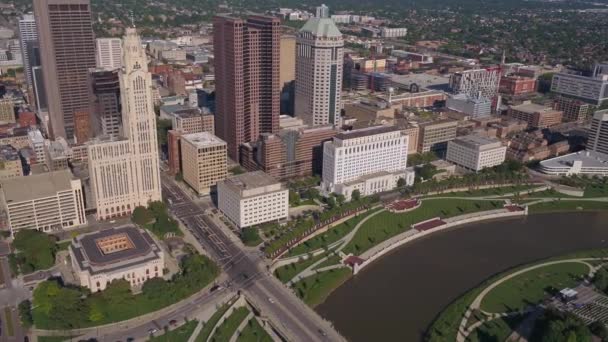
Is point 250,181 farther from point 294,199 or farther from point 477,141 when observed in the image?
point 477,141

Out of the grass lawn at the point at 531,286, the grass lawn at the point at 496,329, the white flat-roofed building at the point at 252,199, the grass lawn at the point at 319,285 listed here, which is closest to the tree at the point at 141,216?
the white flat-roofed building at the point at 252,199

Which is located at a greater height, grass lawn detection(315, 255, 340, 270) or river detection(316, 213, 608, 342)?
grass lawn detection(315, 255, 340, 270)

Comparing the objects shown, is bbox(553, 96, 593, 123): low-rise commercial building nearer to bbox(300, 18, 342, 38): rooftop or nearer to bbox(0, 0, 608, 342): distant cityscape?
bbox(0, 0, 608, 342): distant cityscape

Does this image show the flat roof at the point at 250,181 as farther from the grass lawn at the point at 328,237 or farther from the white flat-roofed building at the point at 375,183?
the white flat-roofed building at the point at 375,183

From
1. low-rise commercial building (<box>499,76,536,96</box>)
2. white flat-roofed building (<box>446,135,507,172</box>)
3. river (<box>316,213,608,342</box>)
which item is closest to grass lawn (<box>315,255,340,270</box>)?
river (<box>316,213,608,342</box>)

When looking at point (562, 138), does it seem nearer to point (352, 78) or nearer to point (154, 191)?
point (352, 78)

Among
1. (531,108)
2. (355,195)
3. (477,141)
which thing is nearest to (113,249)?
(355,195)
